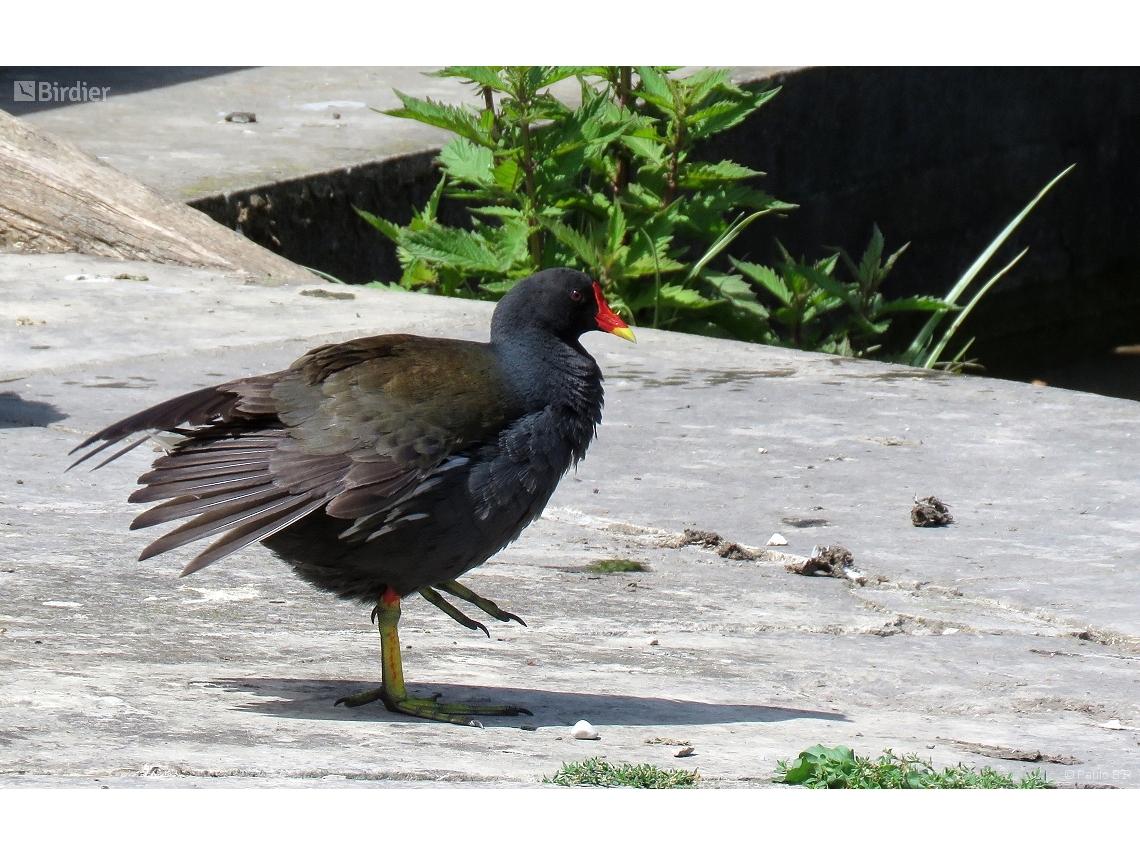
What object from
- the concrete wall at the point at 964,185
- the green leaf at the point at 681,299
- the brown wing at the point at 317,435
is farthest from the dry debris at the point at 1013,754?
the concrete wall at the point at 964,185

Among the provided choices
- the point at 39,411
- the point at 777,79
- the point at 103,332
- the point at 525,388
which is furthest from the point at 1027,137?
the point at 525,388

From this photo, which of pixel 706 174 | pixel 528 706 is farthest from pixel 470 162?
pixel 528 706

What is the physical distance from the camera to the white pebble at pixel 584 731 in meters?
3.10

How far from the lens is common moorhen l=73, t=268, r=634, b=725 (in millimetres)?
3158

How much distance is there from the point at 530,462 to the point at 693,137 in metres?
4.26

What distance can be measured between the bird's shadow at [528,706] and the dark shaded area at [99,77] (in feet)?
24.8

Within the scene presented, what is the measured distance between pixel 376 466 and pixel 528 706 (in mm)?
589

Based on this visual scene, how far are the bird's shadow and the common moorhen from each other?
0.07m

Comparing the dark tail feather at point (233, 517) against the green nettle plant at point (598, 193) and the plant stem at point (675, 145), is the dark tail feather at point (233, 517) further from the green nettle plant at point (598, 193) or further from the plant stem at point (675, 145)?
the plant stem at point (675, 145)

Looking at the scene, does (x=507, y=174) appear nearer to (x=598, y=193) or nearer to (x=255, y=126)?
(x=598, y=193)

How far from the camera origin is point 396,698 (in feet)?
10.7

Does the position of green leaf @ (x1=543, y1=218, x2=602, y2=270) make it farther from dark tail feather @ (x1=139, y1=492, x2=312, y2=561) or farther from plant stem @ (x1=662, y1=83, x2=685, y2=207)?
dark tail feather @ (x1=139, y1=492, x2=312, y2=561)
